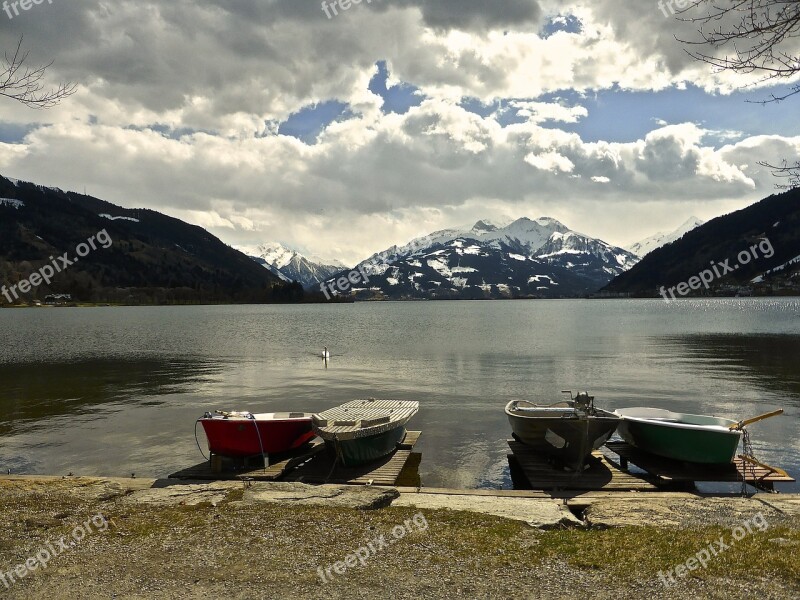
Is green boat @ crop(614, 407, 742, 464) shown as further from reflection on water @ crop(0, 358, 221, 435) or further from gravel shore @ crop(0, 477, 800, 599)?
reflection on water @ crop(0, 358, 221, 435)

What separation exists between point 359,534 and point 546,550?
424 cm

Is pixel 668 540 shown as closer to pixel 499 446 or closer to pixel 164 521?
pixel 164 521

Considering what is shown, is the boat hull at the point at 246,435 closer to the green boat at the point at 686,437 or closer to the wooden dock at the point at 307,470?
the wooden dock at the point at 307,470

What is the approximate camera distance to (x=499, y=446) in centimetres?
2675

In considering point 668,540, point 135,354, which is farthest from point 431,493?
point 135,354

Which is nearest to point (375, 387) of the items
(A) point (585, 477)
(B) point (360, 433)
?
(B) point (360, 433)

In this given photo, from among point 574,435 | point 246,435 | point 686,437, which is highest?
point 574,435

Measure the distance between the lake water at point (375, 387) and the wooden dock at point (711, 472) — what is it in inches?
50.9

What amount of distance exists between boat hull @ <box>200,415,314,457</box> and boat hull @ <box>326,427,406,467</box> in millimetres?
2583

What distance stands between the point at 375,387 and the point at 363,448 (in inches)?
947

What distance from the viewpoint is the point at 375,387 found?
4512 cm

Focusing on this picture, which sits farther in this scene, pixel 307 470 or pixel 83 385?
pixel 83 385

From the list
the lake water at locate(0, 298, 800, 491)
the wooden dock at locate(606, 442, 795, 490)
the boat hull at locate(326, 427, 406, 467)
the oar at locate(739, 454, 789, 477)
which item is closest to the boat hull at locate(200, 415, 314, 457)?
the boat hull at locate(326, 427, 406, 467)

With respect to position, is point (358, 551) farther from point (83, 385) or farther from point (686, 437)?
point (83, 385)
